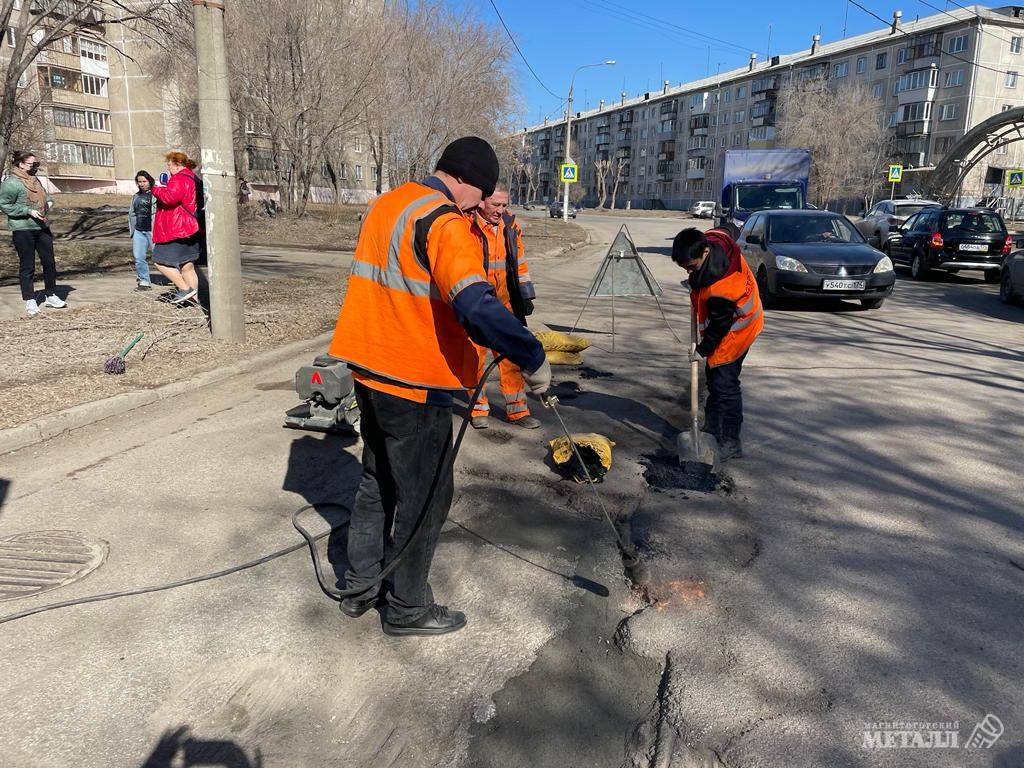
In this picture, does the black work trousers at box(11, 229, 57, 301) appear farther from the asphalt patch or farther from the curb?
the asphalt patch

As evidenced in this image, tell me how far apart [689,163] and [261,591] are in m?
99.3

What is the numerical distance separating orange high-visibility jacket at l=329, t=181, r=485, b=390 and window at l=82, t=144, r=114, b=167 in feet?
224

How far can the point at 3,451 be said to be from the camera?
16.3 ft

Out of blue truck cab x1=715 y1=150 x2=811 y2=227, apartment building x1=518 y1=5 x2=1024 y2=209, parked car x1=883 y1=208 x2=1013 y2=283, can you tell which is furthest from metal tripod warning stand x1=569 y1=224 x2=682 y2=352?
apartment building x1=518 y1=5 x2=1024 y2=209

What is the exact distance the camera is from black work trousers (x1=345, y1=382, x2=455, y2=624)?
2836mm

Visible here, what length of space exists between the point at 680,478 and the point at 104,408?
4.48 metres

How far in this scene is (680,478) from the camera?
4.80 metres

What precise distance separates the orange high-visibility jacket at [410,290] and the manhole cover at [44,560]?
1.83 metres

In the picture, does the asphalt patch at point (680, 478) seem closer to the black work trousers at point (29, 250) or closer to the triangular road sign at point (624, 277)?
the triangular road sign at point (624, 277)

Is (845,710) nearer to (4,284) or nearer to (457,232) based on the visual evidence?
(457,232)

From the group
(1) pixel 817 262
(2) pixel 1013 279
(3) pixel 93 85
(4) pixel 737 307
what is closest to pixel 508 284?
(4) pixel 737 307

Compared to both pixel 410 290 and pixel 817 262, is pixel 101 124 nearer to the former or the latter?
pixel 817 262

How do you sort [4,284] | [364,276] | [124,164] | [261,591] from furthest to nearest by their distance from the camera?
[124,164] → [4,284] → [261,591] → [364,276]

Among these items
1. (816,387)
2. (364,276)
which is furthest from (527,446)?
(816,387)
